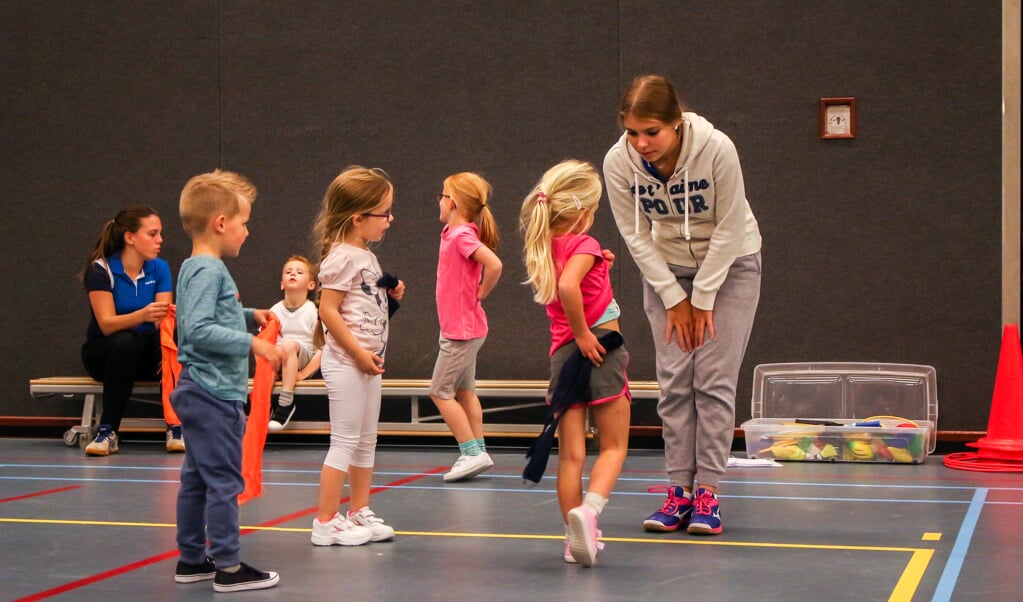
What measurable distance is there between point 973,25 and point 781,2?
3.38 ft

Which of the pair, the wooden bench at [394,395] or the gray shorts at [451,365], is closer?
the gray shorts at [451,365]

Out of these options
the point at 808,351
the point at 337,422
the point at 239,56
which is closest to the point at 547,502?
the point at 337,422

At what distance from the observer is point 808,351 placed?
6.51 m

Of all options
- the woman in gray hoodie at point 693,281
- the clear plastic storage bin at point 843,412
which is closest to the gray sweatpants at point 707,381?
the woman in gray hoodie at point 693,281

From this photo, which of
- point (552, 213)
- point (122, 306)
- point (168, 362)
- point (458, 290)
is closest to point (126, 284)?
point (122, 306)

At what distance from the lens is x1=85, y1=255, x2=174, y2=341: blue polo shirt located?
6.54 metres

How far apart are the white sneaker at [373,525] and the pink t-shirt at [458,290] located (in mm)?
1771

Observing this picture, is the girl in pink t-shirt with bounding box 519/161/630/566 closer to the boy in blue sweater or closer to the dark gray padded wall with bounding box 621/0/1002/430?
the boy in blue sweater

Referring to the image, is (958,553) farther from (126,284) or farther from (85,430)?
(85,430)

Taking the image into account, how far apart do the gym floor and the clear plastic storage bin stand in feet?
1.00

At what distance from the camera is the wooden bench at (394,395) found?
20.9 ft

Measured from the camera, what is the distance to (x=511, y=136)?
6.91 meters

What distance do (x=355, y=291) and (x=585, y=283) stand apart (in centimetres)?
73

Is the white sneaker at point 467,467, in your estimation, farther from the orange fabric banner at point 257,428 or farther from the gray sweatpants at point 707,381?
the orange fabric banner at point 257,428
